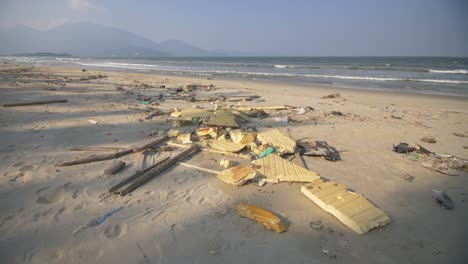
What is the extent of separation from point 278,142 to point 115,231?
12.3 ft

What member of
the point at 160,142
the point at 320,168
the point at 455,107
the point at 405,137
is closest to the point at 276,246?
the point at 320,168

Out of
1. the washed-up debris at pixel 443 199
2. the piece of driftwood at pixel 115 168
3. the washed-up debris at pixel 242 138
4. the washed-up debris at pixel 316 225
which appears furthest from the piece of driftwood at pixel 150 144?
the washed-up debris at pixel 443 199

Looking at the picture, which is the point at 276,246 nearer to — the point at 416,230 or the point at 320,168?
the point at 416,230

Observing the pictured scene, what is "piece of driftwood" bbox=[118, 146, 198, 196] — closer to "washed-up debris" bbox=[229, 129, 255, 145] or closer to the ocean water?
"washed-up debris" bbox=[229, 129, 255, 145]

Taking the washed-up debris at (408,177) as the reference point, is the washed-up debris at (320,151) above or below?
above

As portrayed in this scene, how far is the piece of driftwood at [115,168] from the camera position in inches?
164

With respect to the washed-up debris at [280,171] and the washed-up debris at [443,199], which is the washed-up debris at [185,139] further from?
the washed-up debris at [443,199]

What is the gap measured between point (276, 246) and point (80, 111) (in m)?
8.65

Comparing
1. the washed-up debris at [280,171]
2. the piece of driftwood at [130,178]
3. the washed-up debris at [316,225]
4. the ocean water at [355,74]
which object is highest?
the ocean water at [355,74]

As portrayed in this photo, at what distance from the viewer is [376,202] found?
3.65m

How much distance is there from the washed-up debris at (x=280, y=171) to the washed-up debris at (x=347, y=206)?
0.28 metres

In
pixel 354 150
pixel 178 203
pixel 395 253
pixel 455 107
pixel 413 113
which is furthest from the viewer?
pixel 455 107

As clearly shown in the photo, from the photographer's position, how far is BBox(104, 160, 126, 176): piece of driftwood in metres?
4.18

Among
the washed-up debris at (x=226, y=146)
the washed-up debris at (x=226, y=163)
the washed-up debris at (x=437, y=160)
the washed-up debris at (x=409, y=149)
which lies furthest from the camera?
the washed-up debris at (x=409, y=149)
